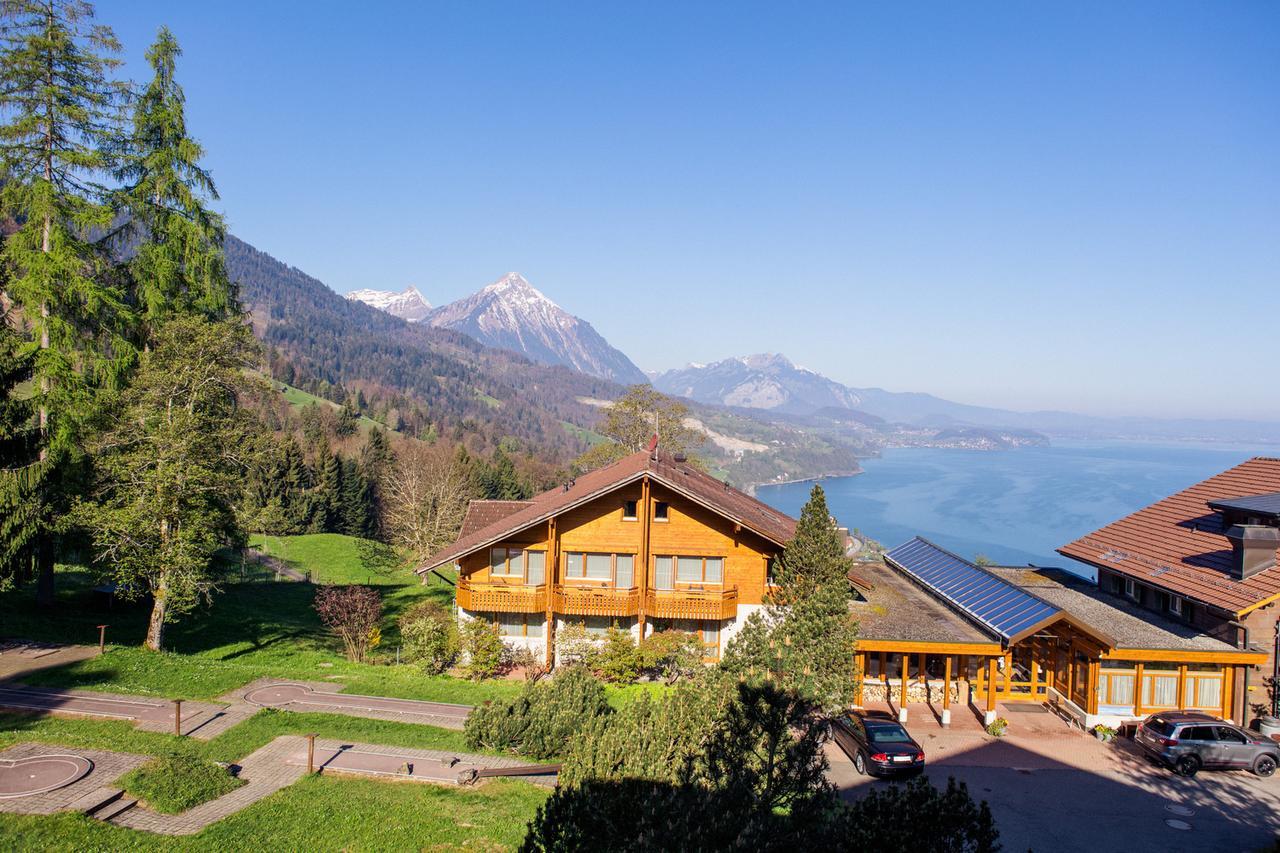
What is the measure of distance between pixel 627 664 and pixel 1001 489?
182 meters

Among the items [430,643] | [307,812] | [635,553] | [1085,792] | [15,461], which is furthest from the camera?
[635,553]

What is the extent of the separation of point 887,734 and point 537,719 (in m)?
8.04

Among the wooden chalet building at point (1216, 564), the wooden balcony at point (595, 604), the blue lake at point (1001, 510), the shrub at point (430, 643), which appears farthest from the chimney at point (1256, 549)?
the blue lake at point (1001, 510)

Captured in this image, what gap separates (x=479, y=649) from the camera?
22250 millimetres

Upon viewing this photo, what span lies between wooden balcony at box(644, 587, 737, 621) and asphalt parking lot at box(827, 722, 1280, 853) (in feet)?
18.7

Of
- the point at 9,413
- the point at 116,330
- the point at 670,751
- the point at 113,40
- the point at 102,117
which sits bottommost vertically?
the point at 670,751

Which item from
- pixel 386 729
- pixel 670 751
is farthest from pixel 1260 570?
pixel 386 729

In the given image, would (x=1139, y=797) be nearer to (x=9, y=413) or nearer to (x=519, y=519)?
(x=519, y=519)

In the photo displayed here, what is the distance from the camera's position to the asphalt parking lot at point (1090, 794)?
47.6ft

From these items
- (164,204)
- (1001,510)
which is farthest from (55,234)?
(1001,510)

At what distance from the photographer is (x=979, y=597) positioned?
915 inches

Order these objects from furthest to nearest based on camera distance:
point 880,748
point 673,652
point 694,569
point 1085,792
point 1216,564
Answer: point 694,569 → point 673,652 → point 1216,564 → point 880,748 → point 1085,792

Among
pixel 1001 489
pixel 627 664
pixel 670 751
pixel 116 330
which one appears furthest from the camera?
pixel 1001 489

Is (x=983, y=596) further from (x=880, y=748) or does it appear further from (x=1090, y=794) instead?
(x=880, y=748)
